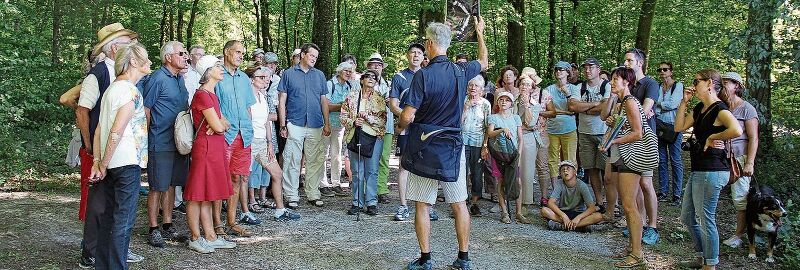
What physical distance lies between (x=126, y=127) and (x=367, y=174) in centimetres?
347

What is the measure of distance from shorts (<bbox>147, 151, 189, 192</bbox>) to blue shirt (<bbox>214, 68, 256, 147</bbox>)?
504 mm

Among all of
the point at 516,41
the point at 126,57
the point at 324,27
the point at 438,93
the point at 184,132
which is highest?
the point at 516,41

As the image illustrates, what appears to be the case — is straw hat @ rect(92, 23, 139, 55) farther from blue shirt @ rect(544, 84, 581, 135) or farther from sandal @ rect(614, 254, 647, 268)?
blue shirt @ rect(544, 84, 581, 135)

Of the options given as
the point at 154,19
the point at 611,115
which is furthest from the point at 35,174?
the point at 154,19

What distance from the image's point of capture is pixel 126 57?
4516 mm

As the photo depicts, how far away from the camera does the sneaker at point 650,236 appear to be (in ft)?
21.5

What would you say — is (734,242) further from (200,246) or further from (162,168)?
(162,168)

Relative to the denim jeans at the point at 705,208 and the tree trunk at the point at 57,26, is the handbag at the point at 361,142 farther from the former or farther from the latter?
the tree trunk at the point at 57,26

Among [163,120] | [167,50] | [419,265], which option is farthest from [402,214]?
[167,50]

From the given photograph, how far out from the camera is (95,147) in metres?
4.47

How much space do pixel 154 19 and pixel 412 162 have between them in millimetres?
20279

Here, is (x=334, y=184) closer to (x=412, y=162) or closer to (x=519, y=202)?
(x=519, y=202)

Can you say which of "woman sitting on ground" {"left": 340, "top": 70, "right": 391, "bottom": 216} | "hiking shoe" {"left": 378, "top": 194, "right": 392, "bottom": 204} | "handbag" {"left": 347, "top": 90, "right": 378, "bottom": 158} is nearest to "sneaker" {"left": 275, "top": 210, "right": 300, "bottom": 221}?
"woman sitting on ground" {"left": 340, "top": 70, "right": 391, "bottom": 216}

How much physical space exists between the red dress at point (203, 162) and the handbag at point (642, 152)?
3.57 meters
